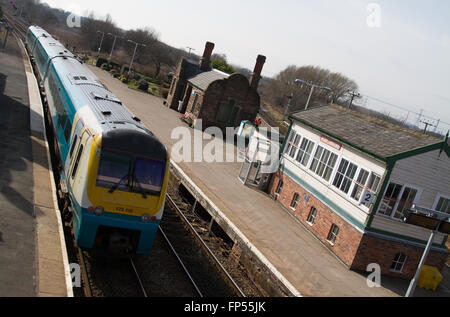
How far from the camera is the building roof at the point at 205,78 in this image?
3506 centimetres

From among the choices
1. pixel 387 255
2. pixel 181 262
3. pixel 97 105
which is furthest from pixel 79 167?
pixel 387 255

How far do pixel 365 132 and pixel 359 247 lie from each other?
506 cm

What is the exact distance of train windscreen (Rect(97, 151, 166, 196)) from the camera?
10086mm

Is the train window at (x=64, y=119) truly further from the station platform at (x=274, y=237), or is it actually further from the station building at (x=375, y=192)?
the station building at (x=375, y=192)

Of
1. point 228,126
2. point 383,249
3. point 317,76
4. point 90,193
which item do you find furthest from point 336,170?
point 317,76

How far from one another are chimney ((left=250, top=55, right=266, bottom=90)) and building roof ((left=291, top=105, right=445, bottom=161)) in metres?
14.4

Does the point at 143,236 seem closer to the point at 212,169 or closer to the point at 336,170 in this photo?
the point at 336,170

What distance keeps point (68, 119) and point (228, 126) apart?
22.2 metres

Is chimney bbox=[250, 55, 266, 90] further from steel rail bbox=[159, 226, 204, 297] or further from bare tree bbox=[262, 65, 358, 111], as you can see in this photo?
bare tree bbox=[262, 65, 358, 111]

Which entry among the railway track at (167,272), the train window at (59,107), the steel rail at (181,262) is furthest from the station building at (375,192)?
the train window at (59,107)

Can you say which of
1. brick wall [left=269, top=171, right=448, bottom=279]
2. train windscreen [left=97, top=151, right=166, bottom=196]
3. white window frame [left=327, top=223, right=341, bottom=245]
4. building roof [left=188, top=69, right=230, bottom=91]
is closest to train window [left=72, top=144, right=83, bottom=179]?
train windscreen [left=97, top=151, right=166, bottom=196]

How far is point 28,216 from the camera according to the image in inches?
457

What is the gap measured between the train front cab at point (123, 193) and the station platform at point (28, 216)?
945 millimetres

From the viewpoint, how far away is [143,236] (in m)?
10.7
